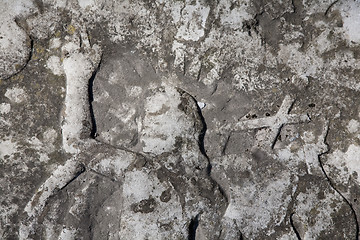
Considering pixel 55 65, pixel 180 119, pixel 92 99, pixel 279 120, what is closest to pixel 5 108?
pixel 55 65

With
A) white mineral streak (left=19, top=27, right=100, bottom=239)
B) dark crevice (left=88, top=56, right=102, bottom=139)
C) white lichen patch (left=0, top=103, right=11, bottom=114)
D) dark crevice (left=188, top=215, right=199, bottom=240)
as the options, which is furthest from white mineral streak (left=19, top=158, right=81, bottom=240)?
dark crevice (left=188, top=215, right=199, bottom=240)

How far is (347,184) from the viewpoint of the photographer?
6.31ft

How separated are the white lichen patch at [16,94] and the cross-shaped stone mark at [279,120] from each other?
1140mm

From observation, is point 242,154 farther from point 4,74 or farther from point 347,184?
point 4,74

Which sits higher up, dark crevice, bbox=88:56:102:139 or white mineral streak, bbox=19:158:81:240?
dark crevice, bbox=88:56:102:139

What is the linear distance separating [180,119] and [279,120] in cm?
50

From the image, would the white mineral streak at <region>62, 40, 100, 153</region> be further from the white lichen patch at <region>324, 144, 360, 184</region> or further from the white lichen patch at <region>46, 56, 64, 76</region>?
the white lichen patch at <region>324, 144, 360, 184</region>

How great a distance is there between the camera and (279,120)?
1.95m

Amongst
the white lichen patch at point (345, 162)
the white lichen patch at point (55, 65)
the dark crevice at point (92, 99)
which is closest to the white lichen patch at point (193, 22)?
the dark crevice at point (92, 99)

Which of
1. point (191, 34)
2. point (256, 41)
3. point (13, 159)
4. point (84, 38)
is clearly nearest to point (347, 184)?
point (256, 41)

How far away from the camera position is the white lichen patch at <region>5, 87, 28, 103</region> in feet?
6.29

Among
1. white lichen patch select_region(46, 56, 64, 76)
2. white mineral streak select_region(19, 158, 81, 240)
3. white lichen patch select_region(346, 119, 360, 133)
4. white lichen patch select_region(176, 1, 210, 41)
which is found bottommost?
white mineral streak select_region(19, 158, 81, 240)

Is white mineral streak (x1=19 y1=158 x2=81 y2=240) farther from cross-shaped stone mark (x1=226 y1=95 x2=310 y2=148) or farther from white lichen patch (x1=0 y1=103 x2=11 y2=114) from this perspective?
cross-shaped stone mark (x1=226 y1=95 x2=310 y2=148)

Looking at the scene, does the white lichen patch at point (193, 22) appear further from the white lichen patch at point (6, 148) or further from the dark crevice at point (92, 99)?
the white lichen patch at point (6, 148)
